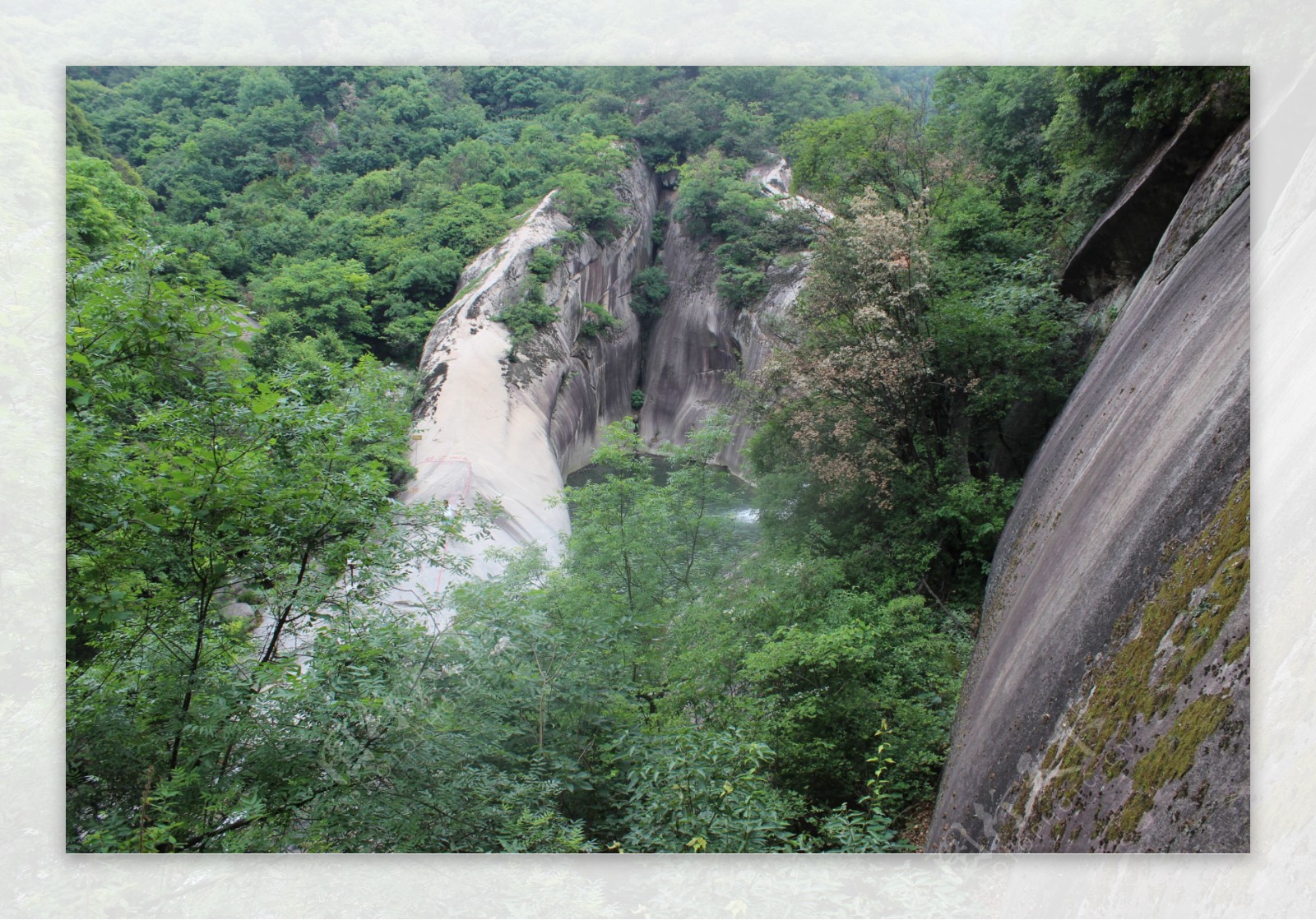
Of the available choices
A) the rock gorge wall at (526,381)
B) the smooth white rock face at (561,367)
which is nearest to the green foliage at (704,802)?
the smooth white rock face at (561,367)

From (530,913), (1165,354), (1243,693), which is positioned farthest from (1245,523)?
(530,913)

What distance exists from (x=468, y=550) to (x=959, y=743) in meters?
5.08

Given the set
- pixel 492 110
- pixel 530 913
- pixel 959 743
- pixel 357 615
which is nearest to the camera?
pixel 530 913

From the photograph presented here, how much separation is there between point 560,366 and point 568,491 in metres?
3.68

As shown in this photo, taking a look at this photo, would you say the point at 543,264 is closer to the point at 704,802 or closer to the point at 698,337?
the point at 698,337

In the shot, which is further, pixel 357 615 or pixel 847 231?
pixel 847 231

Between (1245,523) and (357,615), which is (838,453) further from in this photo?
(357,615)

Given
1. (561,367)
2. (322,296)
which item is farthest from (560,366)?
(322,296)

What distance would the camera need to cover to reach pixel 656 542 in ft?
25.8

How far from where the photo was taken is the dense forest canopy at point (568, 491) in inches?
142

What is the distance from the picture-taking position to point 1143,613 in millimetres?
3193

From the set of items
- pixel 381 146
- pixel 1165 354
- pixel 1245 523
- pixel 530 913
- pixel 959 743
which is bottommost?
pixel 530 913

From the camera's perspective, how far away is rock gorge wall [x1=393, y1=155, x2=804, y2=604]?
8.38 metres

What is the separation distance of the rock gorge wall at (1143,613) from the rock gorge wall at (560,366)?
4.10 metres
